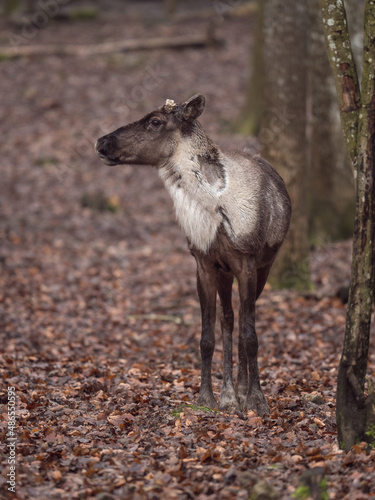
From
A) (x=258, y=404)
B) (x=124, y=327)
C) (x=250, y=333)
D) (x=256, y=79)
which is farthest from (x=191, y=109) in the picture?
(x=256, y=79)

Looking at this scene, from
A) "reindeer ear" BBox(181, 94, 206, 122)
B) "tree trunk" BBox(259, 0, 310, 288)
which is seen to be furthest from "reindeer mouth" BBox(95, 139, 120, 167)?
"tree trunk" BBox(259, 0, 310, 288)

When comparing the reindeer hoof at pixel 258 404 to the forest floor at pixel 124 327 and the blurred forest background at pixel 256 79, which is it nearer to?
the forest floor at pixel 124 327

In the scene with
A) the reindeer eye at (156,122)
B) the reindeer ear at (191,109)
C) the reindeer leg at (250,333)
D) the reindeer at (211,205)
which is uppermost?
the reindeer ear at (191,109)

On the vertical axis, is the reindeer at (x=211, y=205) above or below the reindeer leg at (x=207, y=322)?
above

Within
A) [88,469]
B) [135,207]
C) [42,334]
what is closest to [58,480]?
[88,469]

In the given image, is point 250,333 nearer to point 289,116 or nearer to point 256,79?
point 289,116

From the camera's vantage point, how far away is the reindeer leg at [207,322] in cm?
662

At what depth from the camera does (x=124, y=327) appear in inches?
410

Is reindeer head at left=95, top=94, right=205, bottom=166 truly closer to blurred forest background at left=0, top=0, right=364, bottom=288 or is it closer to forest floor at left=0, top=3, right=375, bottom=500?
forest floor at left=0, top=3, right=375, bottom=500

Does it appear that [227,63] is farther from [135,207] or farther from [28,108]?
[135,207]

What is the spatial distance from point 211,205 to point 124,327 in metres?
4.56

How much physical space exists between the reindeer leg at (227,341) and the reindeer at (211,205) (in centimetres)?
1

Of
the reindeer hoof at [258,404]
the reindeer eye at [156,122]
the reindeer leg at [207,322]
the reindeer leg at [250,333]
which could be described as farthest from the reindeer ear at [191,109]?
the reindeer hoof at [258,404]

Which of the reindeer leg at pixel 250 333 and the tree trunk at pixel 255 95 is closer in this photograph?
the reindeer leg at pixel 250 333
